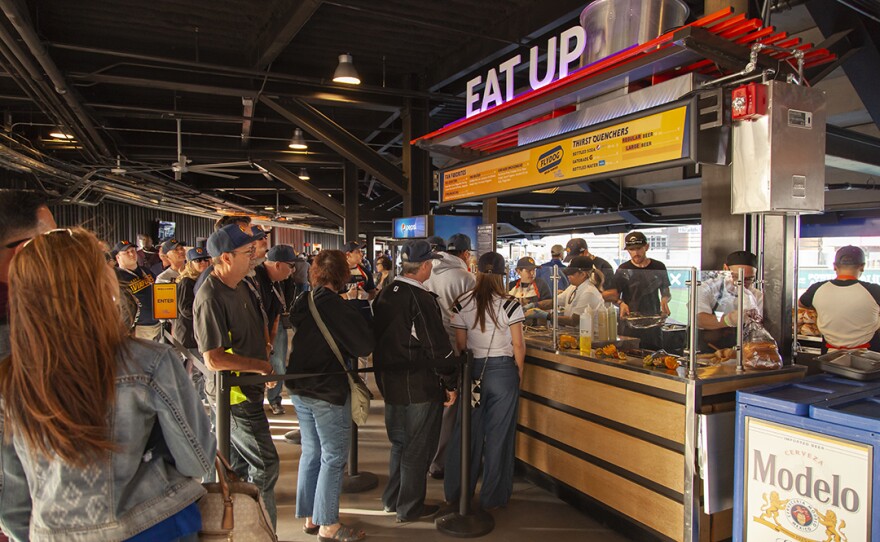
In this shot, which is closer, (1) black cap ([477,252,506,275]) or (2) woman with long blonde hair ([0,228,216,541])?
(2) woman with long blonde hair ([0,228,216,541])

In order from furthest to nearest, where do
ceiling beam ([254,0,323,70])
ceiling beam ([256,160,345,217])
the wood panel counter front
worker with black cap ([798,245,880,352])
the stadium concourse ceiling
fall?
ceiling beam ([256,160,345,217]) < the stadium concourse ceiling < ceiling beam ([254,0,323,70]) < worker with black cap ([798,245,880,352]) < the wood panel counter front

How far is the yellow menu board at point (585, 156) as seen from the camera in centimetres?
339

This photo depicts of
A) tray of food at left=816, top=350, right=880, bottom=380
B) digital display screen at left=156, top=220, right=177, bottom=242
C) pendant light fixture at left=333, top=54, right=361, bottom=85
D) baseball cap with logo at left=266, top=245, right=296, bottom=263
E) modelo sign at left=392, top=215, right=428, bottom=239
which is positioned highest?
pendant light fixture at left=333, top=54, right=361, bottom=85

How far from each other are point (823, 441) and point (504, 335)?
189cm

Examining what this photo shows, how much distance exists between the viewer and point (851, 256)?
512cm

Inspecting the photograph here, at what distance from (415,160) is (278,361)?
3.67 meters

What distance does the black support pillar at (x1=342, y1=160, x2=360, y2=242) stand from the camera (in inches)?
446

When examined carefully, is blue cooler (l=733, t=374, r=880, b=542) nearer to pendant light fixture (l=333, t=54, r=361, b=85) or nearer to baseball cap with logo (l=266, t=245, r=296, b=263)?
baseball cap with logo (l=266, t=245, r=296, b=263)

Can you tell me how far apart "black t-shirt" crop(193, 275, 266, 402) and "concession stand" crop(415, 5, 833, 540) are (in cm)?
205

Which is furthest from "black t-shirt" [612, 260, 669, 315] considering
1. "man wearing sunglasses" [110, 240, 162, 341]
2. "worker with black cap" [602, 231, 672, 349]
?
"man wearing sunglasses" [110, 240, 162, 341]

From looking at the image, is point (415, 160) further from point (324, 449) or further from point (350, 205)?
point (324, 449)

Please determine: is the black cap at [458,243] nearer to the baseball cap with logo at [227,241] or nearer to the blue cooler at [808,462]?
the baseball cap with logo at [227,241]

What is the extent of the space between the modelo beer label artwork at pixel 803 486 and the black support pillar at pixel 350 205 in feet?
30.1

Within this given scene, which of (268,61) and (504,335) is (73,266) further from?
(268,61)
